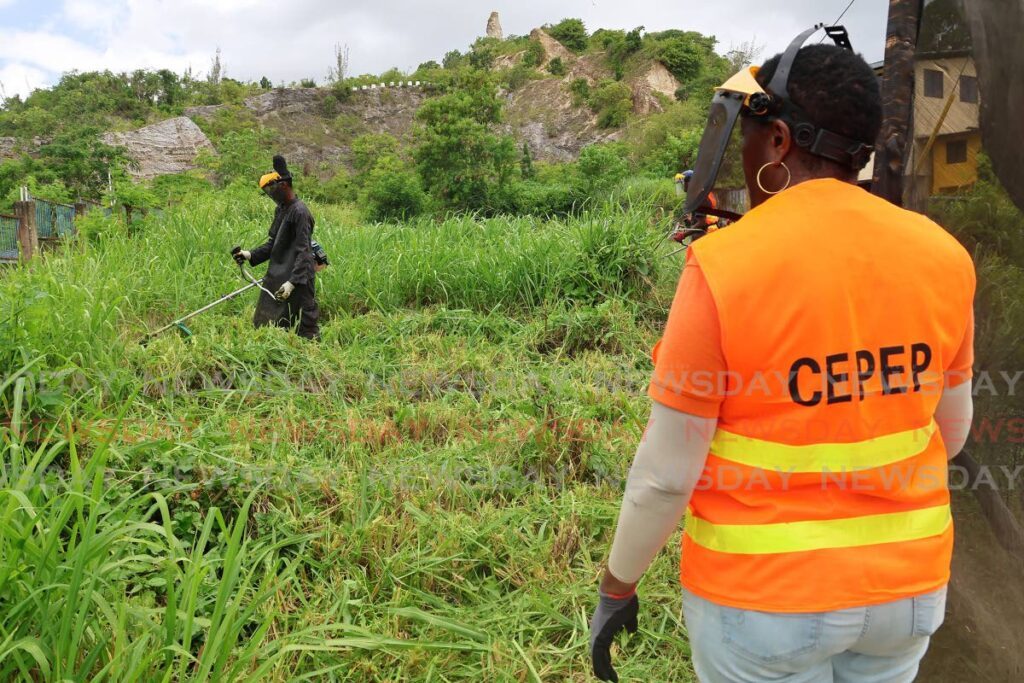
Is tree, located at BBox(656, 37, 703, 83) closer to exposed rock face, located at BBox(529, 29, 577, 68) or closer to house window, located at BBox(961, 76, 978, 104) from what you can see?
exposed rock face, located at BBox(529, 29, 577, 68)

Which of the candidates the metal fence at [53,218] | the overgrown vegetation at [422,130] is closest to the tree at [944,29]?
the overgrown vegetation at [422,130]

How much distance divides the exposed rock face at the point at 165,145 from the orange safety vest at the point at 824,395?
1422 inches

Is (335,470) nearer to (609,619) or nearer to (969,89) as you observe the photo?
(609,619)

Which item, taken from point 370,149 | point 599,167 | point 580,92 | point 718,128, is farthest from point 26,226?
point 580,92

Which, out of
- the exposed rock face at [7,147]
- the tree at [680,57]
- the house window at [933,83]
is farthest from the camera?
the tree at [680,57]

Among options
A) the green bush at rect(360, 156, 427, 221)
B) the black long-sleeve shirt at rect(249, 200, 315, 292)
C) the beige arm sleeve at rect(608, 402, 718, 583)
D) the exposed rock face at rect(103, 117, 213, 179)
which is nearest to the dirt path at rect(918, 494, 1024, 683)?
the beige arm sleeve at rect(608, 402, 718, 583)

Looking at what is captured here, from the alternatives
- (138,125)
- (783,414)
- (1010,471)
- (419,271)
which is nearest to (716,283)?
(783,414)

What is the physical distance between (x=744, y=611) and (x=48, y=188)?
709 inches

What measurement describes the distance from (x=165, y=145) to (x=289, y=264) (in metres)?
34.2

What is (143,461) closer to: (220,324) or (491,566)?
(491,566)

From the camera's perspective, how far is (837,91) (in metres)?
1.04

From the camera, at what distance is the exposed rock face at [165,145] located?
111 feet

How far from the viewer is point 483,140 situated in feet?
56.9

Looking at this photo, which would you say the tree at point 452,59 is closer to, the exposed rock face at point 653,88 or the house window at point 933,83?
the exposed rock face at point 653,88
